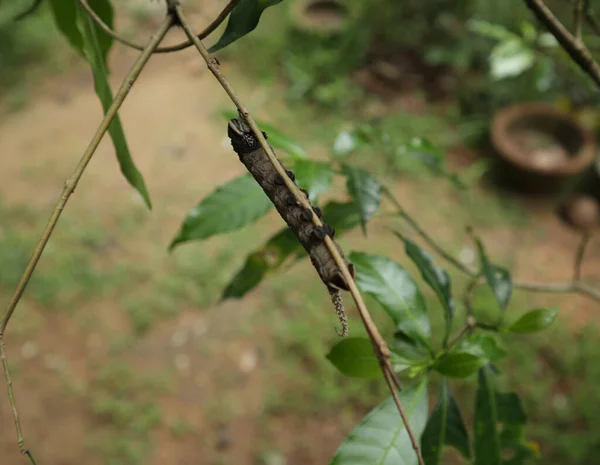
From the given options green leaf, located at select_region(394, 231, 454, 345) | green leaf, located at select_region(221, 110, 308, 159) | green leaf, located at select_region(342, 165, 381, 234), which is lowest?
green leaf, located at select_region(394, 231, 454, 345)

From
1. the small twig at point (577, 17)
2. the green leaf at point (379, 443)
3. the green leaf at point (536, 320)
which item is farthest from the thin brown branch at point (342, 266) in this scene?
the small twig at point (577, 17)

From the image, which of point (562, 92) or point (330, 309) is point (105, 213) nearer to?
point (330, 309)

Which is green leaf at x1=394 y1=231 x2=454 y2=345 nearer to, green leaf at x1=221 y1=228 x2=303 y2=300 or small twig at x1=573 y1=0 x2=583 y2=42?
green leaf at x1=221 y1=228 x2=303 y2=300

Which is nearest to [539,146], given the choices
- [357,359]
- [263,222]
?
[263,222]

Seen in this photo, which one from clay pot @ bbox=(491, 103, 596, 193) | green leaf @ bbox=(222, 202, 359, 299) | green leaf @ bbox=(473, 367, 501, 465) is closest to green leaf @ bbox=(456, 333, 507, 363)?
green leaf @ bbox=(473, 367, 501, 465)

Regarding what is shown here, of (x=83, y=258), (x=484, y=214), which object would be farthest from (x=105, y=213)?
(x=484, y=214)

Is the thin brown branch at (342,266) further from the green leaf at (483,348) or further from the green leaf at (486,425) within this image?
the green leaf at (486,425)
